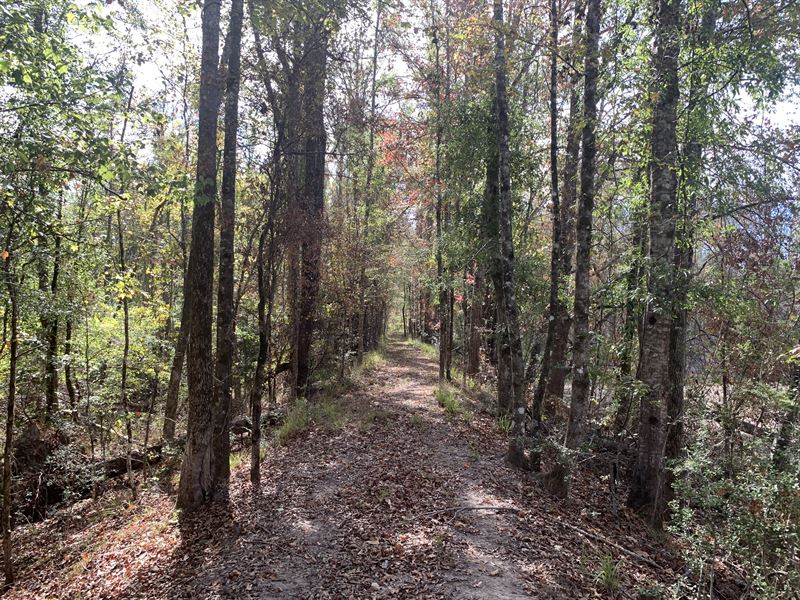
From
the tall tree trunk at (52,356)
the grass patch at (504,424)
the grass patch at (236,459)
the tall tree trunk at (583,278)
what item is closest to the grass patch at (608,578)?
the tall tree trunk at (583,278)

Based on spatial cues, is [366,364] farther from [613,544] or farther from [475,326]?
[613,544]

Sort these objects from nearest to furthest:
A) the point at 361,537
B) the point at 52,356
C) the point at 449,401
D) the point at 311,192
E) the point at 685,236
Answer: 1. the point at 361,537
2. the point at 685,236
3. the point at 52,356
4. the point at 449,401
5. the point at 311,192

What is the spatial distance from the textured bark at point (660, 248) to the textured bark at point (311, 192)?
5172 millimetres

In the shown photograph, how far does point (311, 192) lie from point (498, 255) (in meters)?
6.63

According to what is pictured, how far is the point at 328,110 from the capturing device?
1067 centimetres

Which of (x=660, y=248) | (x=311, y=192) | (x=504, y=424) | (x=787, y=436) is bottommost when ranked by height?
(x=504, y=424)

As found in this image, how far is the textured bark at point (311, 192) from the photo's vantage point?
8680 mm

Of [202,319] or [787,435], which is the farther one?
[202,319]

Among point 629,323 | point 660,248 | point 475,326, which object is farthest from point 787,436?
point 475,326

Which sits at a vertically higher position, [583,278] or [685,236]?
[685,236]

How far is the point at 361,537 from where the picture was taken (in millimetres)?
6082

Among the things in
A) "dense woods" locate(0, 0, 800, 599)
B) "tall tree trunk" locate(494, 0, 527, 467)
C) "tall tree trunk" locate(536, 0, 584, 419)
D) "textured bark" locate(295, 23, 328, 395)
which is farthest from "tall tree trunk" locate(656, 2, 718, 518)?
"textured bark" locate(295, 23, 328, 395)

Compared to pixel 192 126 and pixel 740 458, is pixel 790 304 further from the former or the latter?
pixel 192 126

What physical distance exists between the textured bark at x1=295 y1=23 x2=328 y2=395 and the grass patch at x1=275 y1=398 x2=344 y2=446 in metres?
1.50
